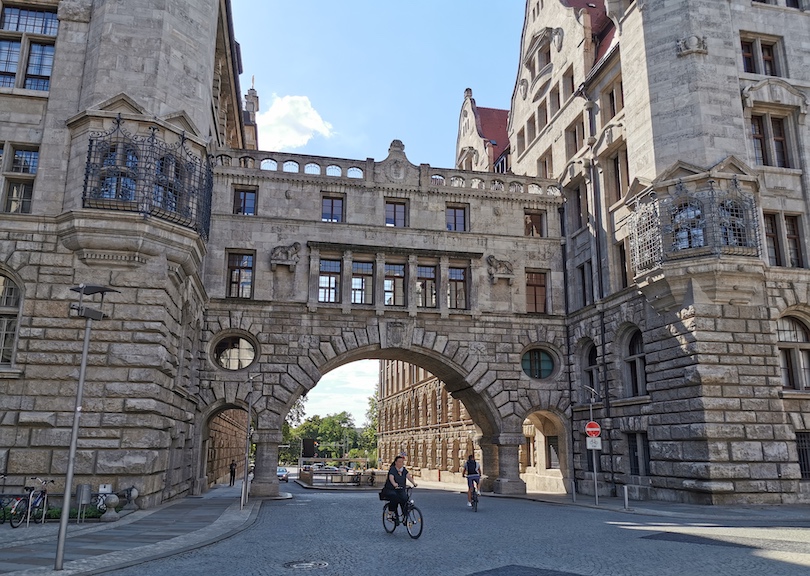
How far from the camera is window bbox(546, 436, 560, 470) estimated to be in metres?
33.4

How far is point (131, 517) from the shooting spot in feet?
57.7

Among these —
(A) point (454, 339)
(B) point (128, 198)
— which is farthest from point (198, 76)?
(A) point (454, 339)

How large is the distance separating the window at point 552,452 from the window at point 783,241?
44.9ft

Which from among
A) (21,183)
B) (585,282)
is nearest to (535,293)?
(585,282)

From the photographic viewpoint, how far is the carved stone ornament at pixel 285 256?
29.9 metres

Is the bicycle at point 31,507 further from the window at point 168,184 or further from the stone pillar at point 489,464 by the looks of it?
the stone pillar at point 489,464

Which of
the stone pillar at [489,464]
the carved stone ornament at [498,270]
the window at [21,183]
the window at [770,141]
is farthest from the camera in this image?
the carved stone ornament at [498,270]

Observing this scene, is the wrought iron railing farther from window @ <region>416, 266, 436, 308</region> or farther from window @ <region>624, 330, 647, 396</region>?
window @ <region>416, 266, 436, 308</region>

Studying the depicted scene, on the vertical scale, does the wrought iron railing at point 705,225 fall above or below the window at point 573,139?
below

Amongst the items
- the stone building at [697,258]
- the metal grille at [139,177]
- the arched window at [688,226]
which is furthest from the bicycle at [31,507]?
the arched window at [688,226]

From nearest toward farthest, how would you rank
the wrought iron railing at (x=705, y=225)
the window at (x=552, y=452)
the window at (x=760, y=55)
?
the wrought iron railing at (x=705, y=225) < the window at (x=760, y=55) < the window at (x=552, y=452)

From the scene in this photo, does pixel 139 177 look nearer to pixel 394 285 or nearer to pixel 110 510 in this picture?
pixel 110 510

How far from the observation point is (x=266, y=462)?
28.2 m

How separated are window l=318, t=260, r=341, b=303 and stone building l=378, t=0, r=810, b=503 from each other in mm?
11404
